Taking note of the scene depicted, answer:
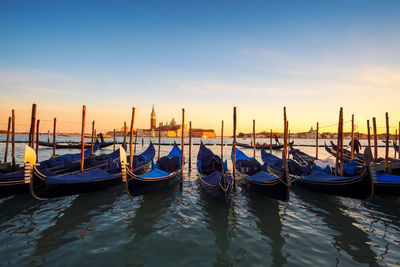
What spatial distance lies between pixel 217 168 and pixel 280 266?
22.8 ft

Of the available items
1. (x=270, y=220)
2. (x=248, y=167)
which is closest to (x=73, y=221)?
(x=270, y=220)

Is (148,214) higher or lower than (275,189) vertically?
lower

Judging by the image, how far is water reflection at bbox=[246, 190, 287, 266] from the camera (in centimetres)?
406

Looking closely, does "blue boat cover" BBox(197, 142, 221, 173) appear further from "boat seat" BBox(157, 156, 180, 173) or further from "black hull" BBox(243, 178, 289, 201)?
"black hull" BBox(243, 178, 289, 201)

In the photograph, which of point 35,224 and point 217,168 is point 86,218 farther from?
point 217,168

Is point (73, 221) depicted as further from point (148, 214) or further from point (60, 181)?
point (148, 214)

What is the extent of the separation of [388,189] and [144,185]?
326 inches

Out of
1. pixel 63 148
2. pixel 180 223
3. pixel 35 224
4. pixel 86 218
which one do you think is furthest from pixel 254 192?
pixel 63 148

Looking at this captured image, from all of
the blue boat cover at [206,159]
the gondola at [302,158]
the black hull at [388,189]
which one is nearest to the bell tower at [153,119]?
the gondola at [302,158]

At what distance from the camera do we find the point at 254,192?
26.5 ft

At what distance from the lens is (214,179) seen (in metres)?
A: 7.37

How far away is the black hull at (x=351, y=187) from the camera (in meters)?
6.07

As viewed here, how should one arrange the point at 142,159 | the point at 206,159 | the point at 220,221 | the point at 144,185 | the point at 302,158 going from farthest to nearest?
the point at 302,158, the point at 142,159, the point at 206,159, the point at 144,185, the point at 220,221

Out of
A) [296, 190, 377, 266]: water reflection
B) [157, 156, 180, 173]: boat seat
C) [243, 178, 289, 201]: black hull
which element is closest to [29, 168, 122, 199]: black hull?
[157, 156, 180, 173]: boat seat
